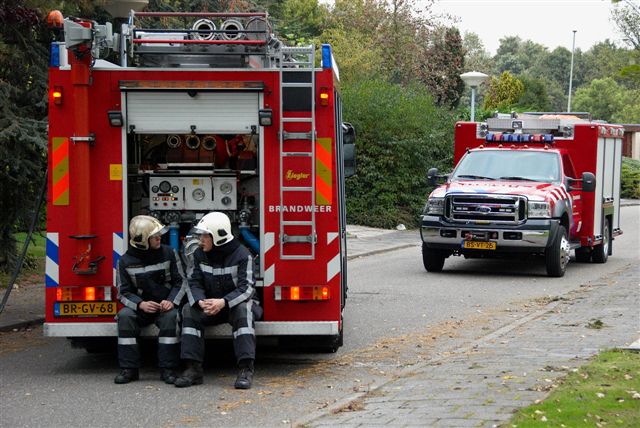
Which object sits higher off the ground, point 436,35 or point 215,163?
point 436,35

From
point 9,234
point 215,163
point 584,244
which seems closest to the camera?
point 215,163

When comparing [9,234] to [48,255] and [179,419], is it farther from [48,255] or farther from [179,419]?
[179,419]

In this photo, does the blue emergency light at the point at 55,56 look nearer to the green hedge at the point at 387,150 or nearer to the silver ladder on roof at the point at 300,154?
the silver ladder on roof at the point at 300,154

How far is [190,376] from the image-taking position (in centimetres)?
921

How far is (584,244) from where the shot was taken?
20203 millimetres

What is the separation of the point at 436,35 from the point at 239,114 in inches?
1591

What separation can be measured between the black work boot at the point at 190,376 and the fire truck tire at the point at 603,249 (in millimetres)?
13357

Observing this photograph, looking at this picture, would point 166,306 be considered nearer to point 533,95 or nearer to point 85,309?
point 85,309

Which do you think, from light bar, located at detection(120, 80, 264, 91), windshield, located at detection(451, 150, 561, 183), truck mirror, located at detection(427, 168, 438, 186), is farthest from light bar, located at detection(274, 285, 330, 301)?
truck mirror, located at detection(427, 168, 438, 186)

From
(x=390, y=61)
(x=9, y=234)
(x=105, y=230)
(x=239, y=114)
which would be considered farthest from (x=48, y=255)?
(x=390, y=61)

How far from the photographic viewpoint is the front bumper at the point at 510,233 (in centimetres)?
1781

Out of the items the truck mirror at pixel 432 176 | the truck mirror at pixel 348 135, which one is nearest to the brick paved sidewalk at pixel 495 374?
the truck mirror at pixel 348 135

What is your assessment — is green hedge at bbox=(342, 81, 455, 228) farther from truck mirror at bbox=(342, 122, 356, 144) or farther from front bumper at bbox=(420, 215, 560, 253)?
truck mirror at bbox=(342, 122, 356, 144)

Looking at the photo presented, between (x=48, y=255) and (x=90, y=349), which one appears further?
(x=90, y=349)
